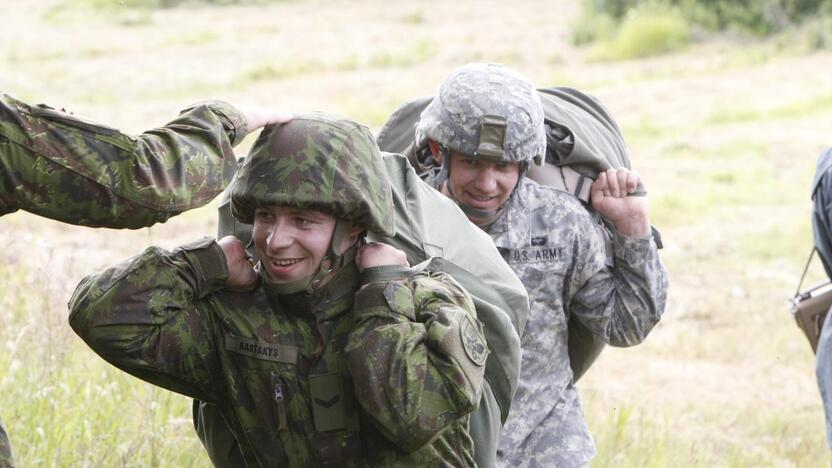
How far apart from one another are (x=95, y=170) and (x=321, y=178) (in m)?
0.61

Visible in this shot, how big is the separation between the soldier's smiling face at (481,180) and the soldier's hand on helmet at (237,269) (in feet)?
3.76

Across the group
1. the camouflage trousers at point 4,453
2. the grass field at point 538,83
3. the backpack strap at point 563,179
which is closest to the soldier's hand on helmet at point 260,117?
the camouflage trousers at point 4,453

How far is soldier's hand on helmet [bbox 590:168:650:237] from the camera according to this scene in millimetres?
4391

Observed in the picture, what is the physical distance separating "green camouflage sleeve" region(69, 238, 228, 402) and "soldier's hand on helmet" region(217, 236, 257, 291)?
0.09 feet

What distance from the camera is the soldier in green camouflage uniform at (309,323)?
305cm

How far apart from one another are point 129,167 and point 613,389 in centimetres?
661

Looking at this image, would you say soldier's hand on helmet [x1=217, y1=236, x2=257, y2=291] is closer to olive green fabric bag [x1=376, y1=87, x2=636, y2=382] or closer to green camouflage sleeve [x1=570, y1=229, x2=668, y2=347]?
olive green fabric bag [x1=376, y1=87, x2=636, y2=382]

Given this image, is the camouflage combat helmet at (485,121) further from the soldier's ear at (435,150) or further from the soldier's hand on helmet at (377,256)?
the soldier's hand on helmet at (377,256)

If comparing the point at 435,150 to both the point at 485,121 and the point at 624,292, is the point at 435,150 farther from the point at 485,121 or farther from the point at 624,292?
the point at 624,292

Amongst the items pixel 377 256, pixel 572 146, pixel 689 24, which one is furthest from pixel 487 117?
pixel 689 24

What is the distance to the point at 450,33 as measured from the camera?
2964 cm

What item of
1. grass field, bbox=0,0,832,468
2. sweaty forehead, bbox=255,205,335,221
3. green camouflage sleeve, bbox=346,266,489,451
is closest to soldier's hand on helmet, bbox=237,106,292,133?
sweaty forehead, bbox=255,205,335,221

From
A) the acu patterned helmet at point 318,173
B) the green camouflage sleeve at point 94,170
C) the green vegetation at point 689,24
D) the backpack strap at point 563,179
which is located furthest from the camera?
the green vegetation at point 689,24

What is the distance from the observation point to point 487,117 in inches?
168
